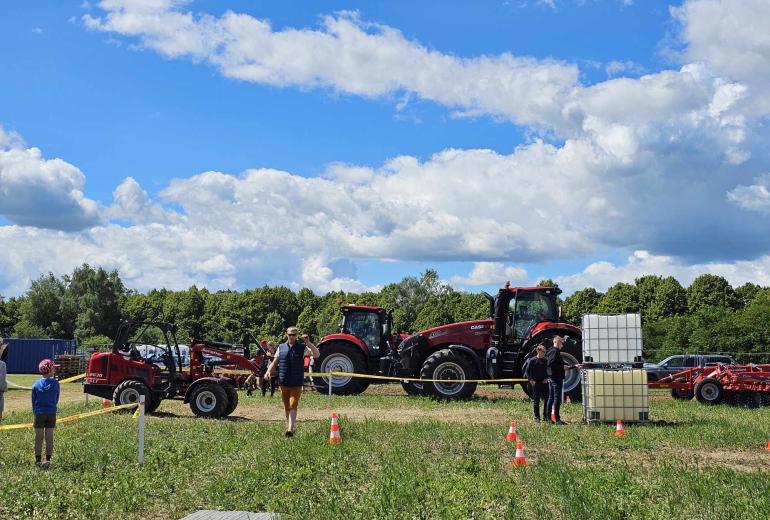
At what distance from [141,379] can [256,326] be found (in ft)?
217

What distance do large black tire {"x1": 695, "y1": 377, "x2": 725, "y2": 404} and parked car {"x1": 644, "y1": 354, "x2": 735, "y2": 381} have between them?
25.5 feet

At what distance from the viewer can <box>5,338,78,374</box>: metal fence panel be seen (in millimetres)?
46250

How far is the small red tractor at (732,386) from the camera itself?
18.1 m

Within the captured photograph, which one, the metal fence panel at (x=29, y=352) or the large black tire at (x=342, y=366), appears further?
the metal fence panel at (x=29, y=352)

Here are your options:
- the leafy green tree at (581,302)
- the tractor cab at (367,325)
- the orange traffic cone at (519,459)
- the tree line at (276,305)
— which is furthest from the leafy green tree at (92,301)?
the orange traffic cone at (519,459)

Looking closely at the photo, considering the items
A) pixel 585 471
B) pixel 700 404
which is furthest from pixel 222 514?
pixel 700 404

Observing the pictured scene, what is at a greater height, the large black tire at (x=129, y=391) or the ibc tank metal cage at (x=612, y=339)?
the ibc tank metal cage at (x=612, y=339)

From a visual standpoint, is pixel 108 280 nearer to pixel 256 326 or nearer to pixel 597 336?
pixel 256 326

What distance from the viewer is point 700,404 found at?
60.1 feet

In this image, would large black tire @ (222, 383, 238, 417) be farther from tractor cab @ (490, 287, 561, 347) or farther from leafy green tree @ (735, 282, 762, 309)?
leafy green tree @ (735, 282, 762, 309)

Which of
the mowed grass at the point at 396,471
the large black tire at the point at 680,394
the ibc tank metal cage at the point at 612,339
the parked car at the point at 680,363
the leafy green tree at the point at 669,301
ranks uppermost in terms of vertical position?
the leafy green tree at the point at 669,301

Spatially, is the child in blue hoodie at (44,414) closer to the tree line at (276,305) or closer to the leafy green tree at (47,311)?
the tree line at (276,305)

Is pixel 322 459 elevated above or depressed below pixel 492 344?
below

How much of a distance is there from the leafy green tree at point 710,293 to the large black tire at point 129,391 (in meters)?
49.5
